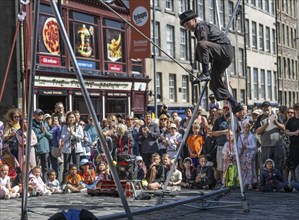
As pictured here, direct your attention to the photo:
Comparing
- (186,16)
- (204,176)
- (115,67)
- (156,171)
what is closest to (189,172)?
(204,176)

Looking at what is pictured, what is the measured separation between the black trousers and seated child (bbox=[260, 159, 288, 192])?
3.83 meters

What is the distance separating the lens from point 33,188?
12.6 meters

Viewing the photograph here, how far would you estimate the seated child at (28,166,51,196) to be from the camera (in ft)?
40.8

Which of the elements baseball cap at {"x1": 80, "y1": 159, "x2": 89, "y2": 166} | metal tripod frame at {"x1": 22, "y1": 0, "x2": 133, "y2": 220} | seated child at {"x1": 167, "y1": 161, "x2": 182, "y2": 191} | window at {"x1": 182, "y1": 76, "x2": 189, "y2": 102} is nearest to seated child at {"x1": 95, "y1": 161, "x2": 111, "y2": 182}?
baseball cap at {"x1": 80, "y1": 159, "x2": 89, "y2": 166}

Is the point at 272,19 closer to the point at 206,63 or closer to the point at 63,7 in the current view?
the point at 63,7

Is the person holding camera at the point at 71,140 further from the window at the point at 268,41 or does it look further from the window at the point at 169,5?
the window at the point at 268,41

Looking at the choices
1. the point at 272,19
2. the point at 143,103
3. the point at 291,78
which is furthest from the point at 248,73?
the point at 143,103

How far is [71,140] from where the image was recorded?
13719mm

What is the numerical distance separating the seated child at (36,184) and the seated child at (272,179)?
4368 mm

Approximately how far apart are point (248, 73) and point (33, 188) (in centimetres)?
3614

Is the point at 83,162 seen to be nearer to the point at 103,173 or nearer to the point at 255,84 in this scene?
the point at 103,173

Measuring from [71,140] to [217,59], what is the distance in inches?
217

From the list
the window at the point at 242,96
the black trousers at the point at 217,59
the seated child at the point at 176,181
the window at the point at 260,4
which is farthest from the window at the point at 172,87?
the black trousers at the point at 217,59

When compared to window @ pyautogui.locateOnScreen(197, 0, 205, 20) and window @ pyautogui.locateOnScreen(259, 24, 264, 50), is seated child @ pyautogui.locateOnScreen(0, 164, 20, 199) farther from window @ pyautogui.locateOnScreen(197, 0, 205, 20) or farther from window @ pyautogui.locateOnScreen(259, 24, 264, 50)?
window @ pyautogui.locateOnScreen(259, 24, 264, 50)
